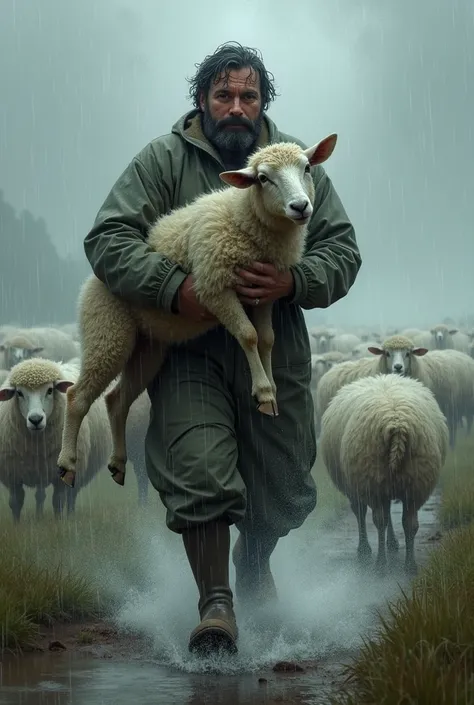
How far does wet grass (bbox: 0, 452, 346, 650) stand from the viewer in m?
4.48

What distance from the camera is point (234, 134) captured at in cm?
452

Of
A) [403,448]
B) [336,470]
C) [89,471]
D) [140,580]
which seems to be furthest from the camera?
[89,471]

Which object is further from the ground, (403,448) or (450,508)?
(403,448)

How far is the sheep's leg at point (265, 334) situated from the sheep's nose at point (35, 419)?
3462 millimetres

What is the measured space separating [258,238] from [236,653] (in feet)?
4.96

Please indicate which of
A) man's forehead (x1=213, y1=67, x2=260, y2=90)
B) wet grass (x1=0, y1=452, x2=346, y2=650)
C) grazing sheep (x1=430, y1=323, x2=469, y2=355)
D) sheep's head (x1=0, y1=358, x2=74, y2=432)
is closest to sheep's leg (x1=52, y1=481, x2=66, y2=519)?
wet grass (x1=0, y1=452, x2=346, y2=650)

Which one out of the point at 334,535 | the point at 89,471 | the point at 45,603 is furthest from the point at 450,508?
the point at 45,603

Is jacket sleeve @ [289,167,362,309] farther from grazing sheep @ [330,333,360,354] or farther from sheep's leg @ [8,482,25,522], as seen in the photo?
grazing sheep @ [330,333,360,354]

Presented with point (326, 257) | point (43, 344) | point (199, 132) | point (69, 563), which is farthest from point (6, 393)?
point (43, 344)

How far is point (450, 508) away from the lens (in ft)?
26.5

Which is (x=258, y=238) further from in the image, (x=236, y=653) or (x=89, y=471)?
(x=89, y=471)

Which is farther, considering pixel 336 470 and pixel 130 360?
pixel 336 470

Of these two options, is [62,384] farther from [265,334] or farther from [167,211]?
[265,334]

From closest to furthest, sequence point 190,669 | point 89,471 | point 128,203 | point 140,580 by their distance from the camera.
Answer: point 190,669, point 128,203, point 140,580, point 89,471
